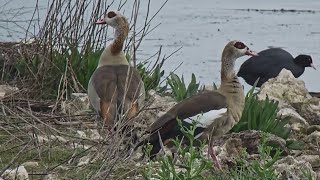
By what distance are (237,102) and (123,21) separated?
1892 millimetres

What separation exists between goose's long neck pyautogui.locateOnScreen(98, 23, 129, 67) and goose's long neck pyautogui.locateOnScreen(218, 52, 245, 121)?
3.95 feet

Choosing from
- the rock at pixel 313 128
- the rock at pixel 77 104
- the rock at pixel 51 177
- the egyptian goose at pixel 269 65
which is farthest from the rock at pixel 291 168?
the egyptian goose at pixel 269 65

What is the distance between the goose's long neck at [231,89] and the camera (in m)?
7.14

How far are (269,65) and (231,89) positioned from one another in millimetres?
5862

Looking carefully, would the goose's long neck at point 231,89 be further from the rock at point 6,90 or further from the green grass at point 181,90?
the rock at point 6,90

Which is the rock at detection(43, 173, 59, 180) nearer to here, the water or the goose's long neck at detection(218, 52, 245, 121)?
the goose's long neck at detection(218, 52, 245, 121)

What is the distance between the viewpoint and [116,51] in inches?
333

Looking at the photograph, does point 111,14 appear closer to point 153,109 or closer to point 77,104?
point 77,104

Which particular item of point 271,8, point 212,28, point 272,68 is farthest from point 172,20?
point 272,68

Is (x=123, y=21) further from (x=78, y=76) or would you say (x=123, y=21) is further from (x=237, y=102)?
(x=237, y=102)

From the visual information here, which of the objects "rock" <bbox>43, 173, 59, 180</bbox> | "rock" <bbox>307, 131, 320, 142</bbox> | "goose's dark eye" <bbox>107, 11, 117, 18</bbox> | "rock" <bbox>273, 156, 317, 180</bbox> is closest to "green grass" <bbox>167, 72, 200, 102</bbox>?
"goose's dark eye" <bbox>107, 11, 117, 18</bbox>

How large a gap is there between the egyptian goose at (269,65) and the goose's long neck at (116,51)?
414cm

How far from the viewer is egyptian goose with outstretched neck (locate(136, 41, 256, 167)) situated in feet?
21.4

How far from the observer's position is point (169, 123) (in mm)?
6547
